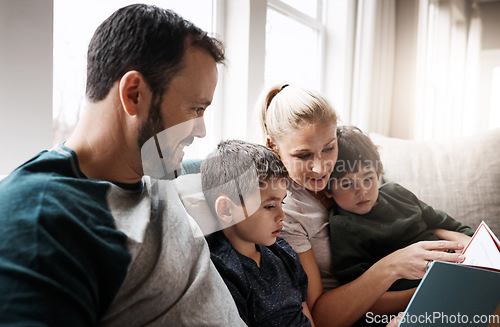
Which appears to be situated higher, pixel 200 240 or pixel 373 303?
pixel 200 240

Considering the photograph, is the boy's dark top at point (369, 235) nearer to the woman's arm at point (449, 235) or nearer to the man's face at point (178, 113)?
the woman's arm at point (449, 235)

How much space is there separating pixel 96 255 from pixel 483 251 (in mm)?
660

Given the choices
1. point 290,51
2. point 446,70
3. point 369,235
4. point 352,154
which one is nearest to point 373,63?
point 290,51

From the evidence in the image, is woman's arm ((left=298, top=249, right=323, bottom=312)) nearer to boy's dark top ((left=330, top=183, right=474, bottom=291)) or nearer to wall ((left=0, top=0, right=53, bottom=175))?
boy's dark top ((left=330, top=183, right=474, bottom=291))

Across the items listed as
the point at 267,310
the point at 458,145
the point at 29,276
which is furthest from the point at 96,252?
the point at 458,145

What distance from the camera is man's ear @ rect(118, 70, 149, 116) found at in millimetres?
541

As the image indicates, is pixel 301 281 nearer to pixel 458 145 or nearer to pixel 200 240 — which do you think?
pixel 200 240

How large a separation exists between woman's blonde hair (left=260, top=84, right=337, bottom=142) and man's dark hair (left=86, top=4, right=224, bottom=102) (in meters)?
0.42

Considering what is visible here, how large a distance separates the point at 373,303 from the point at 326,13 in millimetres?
1438

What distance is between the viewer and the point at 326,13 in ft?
6.25

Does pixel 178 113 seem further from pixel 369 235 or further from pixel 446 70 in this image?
pixel 446 70

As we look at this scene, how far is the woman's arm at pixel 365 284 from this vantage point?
2.84 feet

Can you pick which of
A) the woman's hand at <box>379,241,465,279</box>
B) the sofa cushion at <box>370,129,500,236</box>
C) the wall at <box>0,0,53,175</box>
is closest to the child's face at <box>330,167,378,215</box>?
the woman's hand at <box>379,241,465,279</box>

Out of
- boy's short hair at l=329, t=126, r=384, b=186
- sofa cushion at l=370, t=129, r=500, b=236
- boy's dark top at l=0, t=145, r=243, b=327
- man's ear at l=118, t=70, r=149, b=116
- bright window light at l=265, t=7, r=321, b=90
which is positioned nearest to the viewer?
boy's dark top at l=0, t=145, r=243, b=327
